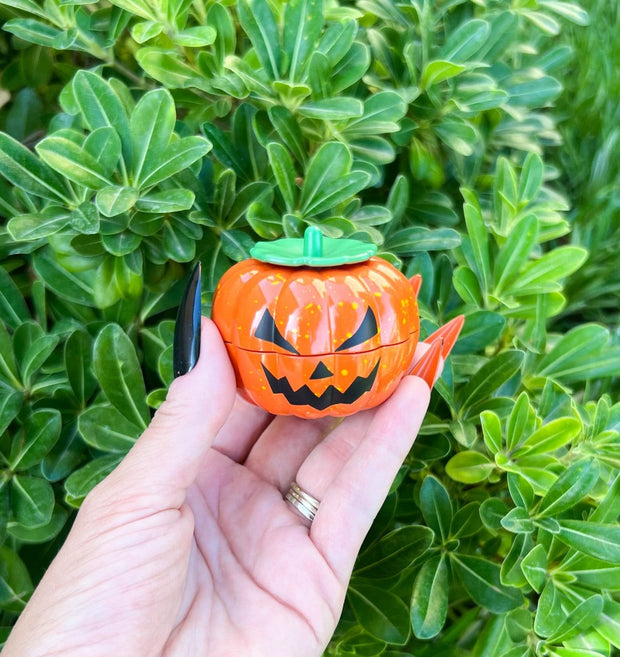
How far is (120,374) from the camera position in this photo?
0.99 m

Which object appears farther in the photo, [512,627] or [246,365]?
[512,627]

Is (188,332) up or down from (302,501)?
up

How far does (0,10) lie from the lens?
1.14 meters

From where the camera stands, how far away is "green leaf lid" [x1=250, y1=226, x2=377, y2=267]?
2.65ft

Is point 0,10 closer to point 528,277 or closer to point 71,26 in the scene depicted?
point 71,26

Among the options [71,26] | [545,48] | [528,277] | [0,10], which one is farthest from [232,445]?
[545,48]

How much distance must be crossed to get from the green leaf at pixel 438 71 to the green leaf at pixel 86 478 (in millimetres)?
947

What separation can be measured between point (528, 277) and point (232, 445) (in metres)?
0.69

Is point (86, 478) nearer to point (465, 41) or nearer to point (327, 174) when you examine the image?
point (327, 174)

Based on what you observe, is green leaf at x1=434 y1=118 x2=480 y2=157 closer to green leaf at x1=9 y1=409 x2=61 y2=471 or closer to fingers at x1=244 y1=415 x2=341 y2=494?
fingers at x1=244 y1=415 x2=341 y2=494

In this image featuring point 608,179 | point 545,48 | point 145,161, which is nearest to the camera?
point 145,161

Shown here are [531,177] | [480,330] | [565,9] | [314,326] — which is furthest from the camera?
[565,9]

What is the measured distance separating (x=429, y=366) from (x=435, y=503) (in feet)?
0.82

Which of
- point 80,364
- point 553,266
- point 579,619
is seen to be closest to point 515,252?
point 553,266
